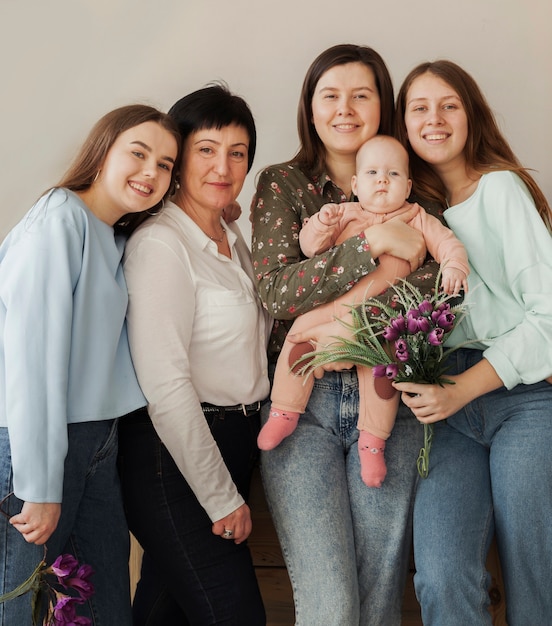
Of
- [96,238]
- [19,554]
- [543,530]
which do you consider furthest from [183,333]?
[543,530]

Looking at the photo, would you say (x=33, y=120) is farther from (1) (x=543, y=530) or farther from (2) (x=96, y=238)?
(1) (x=543, y=530)

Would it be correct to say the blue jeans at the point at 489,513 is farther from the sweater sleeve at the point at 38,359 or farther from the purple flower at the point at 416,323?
the sweater sleeve at the point at 38,359

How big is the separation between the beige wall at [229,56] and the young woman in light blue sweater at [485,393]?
2.38ft

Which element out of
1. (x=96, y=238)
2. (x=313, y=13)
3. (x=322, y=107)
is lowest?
(x=96, y=238)

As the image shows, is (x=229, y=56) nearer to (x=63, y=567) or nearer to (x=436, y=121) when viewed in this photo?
(x=436, y=121)

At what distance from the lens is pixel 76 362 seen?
6.04 ft

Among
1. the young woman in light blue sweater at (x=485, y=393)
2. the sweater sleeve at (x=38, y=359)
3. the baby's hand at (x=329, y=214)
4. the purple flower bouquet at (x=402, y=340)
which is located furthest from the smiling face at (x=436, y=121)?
the sweater sleeve at (x=38, y=359)

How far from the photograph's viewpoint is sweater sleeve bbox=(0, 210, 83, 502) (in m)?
1.69

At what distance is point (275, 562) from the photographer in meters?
2.46

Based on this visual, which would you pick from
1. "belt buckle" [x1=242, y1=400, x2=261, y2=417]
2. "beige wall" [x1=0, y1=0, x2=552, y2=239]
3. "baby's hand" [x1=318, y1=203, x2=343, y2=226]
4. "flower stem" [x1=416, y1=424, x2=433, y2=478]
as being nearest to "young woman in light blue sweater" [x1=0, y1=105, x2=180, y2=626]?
"belt buckle" [x1=242, y1=400, x2=261, y2=417]

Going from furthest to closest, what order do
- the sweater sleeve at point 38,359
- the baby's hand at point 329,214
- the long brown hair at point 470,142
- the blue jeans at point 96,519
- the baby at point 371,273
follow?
the long brown hair at point 470,142 < the baby's hand at point 329,214 < the baby at point 371,273 < the blue jeans at point 96,519 < the sweater sleeve at point 38,359

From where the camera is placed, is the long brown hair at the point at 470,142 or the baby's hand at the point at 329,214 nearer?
the baby's hand at the point at 329,214

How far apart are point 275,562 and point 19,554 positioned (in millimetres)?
1010

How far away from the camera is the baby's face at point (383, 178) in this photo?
7.34 feet
